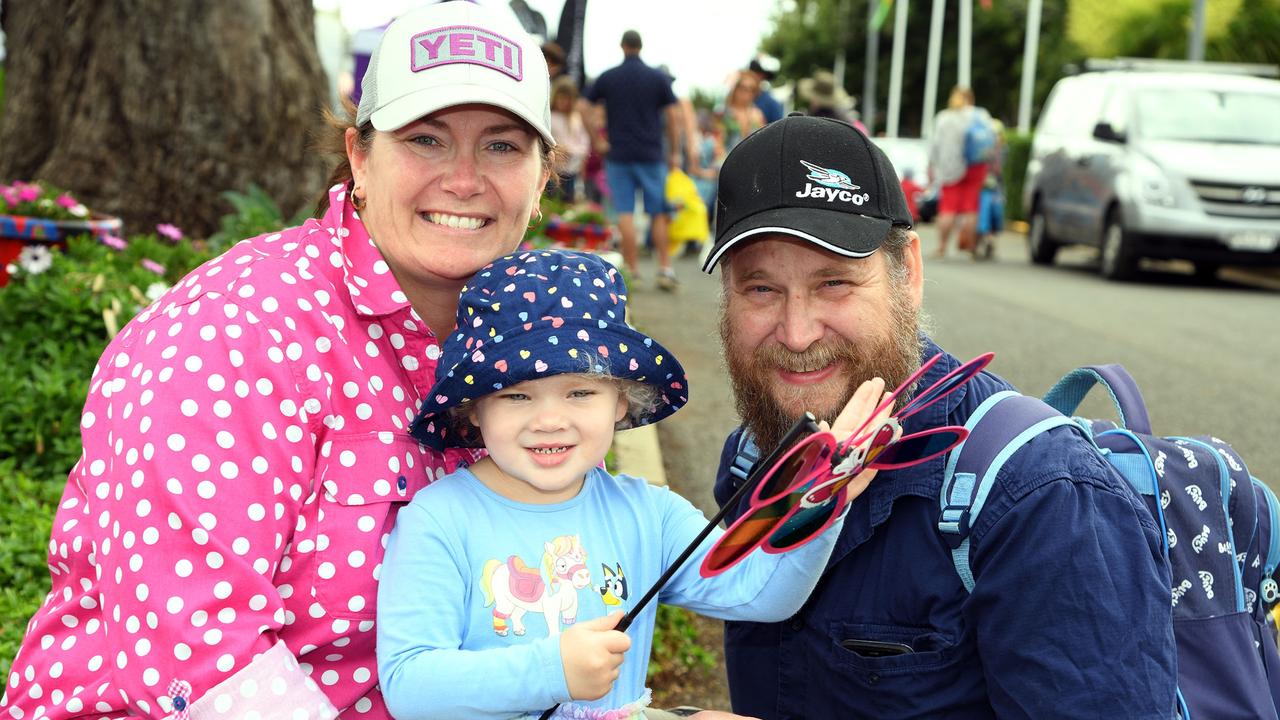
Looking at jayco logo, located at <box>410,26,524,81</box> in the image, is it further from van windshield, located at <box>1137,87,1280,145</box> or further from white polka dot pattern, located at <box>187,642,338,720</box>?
van windshield, located at <box>1137,87,1280,145</box>

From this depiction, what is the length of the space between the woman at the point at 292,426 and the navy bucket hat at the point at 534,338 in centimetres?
14

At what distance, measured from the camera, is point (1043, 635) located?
1969 mm

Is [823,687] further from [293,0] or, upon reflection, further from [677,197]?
[677,197]

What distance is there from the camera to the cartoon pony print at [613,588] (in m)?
2.11

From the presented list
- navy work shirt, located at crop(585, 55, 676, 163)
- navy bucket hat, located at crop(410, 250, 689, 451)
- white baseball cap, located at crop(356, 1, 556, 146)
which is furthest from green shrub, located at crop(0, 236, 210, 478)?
navy work shirt, located at crop(585, 55, 676, 163)

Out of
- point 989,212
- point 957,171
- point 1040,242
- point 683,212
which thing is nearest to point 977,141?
point 957,171

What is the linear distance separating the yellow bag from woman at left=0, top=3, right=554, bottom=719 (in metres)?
10.2

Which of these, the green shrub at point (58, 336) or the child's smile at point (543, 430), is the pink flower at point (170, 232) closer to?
the green shrub at point (58, 336)

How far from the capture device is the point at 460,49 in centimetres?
229

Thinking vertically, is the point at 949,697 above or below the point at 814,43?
below

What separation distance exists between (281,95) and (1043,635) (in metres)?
4.98

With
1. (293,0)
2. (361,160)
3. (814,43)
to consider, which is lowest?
(361,160)

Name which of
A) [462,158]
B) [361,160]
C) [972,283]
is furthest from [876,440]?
[972,283]

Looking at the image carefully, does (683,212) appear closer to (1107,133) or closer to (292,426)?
(1107,133)
